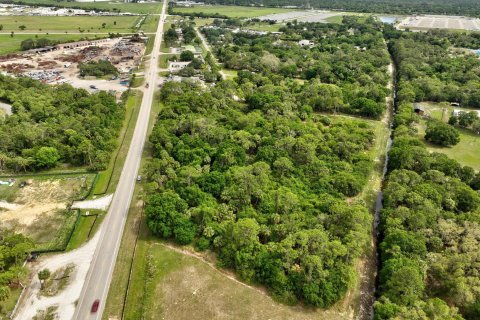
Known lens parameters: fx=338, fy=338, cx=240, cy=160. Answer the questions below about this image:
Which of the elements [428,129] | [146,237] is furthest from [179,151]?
[428,129]

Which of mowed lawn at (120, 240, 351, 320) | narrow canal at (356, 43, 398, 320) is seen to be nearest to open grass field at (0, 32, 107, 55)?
mowed lawn at (120, 240, 351, 320)

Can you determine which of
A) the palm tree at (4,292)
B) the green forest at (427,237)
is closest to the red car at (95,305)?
the palm tree at (4,292)

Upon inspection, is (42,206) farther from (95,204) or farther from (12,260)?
(12,260)

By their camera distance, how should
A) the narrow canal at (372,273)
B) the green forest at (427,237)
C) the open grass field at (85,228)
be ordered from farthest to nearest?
the open grass field at (85,228)
the narrow canal at (372,273)
the green forest at (427,237)

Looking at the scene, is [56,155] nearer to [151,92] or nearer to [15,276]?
[15,276]

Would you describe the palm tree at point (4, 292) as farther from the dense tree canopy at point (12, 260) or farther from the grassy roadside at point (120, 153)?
the grassy roadside at point (120, 153)

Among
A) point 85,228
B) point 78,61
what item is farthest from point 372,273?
point 78,61
